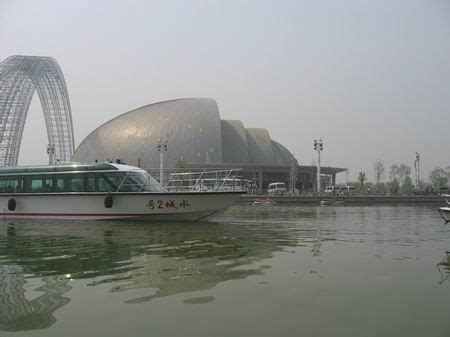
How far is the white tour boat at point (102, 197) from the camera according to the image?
21.5m

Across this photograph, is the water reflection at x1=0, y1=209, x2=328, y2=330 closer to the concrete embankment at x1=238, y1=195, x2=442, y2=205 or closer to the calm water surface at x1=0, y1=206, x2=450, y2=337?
the calm water surface at x1=0, y1=206, x2=450, y2=337

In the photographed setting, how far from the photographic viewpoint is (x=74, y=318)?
5941mm

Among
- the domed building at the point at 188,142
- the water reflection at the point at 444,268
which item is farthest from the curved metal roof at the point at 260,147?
the water reflection at the point at 444,268

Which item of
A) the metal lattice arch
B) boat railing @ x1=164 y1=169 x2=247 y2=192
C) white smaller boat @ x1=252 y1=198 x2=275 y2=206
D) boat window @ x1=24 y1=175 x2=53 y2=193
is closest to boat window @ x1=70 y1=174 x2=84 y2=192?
boat window @ x1=24 y1=175 x2=53 y2=193

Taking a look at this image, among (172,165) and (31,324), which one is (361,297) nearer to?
(31,324)

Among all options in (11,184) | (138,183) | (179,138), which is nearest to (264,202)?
(11,184)

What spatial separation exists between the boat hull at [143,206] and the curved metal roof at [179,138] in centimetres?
Result: 7715

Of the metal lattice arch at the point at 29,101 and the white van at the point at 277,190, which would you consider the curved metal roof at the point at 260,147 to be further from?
the metal lattice arch at the point at 29,101

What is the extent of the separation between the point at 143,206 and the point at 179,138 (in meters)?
83.4

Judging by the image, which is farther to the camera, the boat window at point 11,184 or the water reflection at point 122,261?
the boat window at point 11,184

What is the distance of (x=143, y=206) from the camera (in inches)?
854

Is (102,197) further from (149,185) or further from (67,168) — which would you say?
(67,168)

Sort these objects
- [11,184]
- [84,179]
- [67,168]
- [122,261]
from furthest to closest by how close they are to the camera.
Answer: [11,184] → [67,168] → [84,179] → [122,261]

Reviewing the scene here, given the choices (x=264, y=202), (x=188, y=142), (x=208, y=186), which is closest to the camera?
(x=208, y=186)
